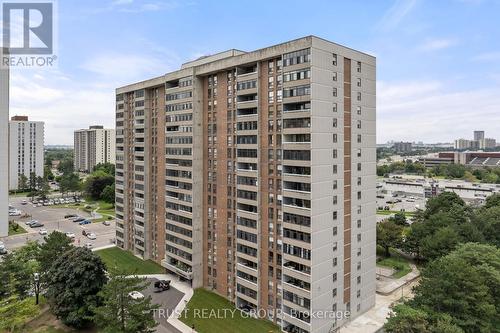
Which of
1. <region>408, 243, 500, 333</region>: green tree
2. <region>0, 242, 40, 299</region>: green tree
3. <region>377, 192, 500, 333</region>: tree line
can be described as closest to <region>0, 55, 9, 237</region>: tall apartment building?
<region>0, 242, 40, 299</region>: green tree

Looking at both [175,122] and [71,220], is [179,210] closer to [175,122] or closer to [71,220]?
[175,122]

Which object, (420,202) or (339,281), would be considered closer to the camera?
(339,281)

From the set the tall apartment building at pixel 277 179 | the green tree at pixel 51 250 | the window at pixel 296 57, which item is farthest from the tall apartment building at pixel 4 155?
the window at pixel 296 57

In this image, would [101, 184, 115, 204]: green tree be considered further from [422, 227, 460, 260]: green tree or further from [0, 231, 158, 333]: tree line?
[422, 227, 460, 260]: green tree

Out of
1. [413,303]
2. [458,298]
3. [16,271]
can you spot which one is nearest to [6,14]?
[16,271]

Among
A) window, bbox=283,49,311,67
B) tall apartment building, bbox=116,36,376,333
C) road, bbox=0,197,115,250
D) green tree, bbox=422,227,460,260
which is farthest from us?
road, bbox=0,197,115,250
